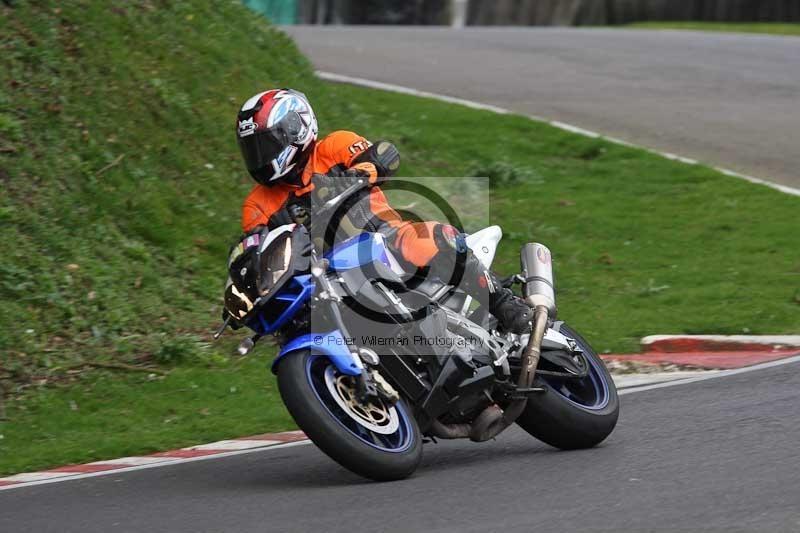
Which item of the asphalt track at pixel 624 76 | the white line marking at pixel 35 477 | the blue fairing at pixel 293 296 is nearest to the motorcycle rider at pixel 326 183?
the blue fairing at pixel 293 296

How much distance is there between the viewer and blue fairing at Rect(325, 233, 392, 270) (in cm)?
606

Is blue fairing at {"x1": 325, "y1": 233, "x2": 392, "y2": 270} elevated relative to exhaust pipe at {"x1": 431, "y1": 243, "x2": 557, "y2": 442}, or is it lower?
elevated

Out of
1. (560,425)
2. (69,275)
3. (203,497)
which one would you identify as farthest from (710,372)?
(69,275)

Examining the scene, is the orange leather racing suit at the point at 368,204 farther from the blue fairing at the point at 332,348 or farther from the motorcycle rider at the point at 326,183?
the blue fairing at the point at 332,348

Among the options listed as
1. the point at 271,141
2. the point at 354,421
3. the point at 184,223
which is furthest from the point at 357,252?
the point at 184,223

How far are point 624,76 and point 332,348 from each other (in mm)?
14279

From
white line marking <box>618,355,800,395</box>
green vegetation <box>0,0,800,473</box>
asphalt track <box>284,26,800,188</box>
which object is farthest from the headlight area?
asphalt track <box>284,26,800,188</box>

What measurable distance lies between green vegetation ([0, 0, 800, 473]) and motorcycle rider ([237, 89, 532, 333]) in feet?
6.25

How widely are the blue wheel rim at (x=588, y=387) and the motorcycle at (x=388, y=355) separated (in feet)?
0.08

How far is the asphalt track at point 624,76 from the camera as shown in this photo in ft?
50.3

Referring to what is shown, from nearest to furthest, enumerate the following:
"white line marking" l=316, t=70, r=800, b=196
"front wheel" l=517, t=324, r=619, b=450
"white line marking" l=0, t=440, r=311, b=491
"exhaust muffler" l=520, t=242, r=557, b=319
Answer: "front wheel" l=517, t=324, r=619, b=450 → "exhaust muffler" l=520, t=242, r=557, b=319 → "white line marking" l=0, t=440, r=311, b=491 → "white line marking" l=316, t=70, r=800, b=196

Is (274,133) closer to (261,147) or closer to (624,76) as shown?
(261,147)

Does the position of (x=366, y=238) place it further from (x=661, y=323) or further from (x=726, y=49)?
(x=726, y=49)

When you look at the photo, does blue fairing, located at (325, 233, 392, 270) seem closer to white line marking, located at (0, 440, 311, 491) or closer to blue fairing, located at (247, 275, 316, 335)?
blue fairing, located at (247, 275, 316, 335)
